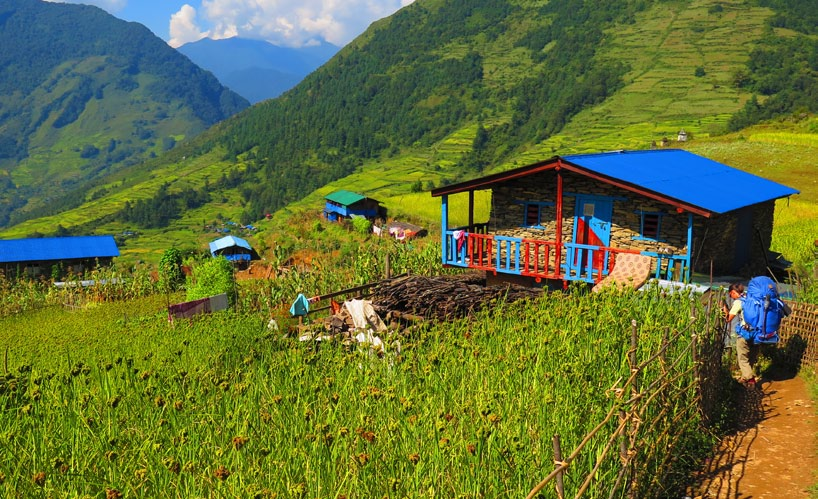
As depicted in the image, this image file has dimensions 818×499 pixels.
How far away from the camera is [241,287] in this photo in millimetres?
24047

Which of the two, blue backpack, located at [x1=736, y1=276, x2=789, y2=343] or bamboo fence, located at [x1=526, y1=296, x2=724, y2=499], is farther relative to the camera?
blue backpack, located at [x1=736, y1=276, x2=789, y2=343]

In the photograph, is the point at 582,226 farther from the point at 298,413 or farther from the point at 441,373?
the point at 298,413

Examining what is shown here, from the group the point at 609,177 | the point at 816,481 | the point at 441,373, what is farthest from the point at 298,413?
the point at 609,177

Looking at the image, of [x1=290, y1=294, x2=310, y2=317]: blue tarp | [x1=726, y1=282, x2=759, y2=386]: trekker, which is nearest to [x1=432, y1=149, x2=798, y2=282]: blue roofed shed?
[x1=726, y1=282, x2=759, y2=386]: trekker

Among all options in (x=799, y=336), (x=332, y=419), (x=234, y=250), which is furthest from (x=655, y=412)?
(x=234, y=250)

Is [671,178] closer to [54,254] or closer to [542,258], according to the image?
[542,258]

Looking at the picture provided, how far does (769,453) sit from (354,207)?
2263 inches

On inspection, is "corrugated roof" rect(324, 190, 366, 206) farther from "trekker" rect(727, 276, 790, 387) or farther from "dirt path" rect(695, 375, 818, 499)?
"dirt path" rect(695, 375, 818, 499)

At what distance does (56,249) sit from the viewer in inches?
1982

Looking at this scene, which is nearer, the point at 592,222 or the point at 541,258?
the point at 592,222

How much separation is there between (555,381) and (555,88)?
6522 inches

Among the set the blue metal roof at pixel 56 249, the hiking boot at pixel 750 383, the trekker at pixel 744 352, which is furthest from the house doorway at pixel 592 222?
the blue metal roof at pixel 56 249

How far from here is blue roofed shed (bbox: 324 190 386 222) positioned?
6378cm

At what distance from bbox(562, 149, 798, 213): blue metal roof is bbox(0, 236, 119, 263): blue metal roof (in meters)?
41.5
